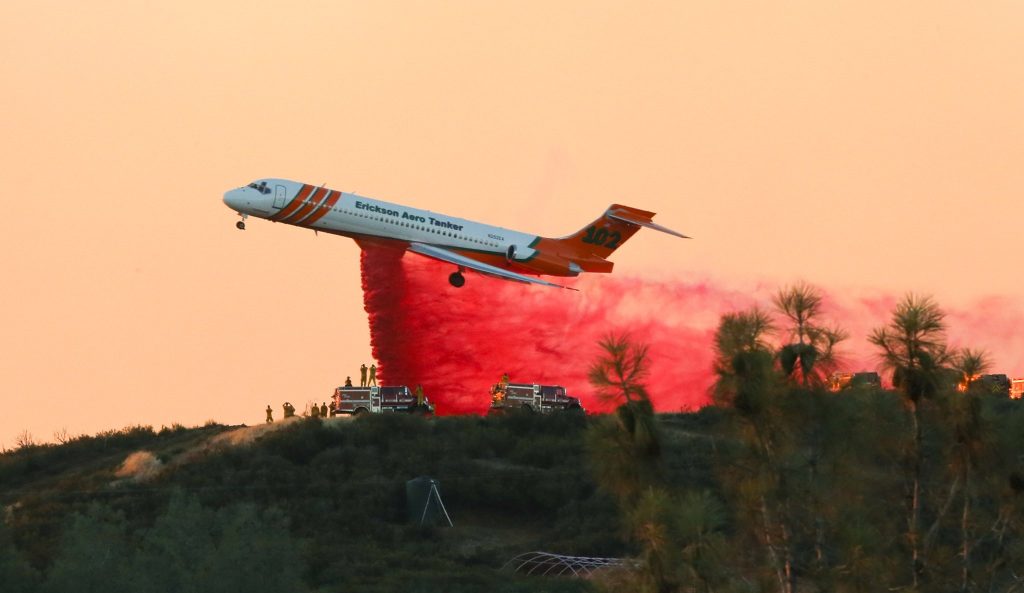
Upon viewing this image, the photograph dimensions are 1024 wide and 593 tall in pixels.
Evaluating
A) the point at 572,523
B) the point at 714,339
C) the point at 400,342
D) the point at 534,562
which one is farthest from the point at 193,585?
the point at 400,342

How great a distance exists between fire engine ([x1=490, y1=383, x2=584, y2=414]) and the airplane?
224 inches

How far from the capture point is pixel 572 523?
88000mm

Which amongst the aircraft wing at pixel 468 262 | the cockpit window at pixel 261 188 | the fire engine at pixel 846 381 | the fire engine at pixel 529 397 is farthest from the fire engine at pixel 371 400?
the fire engine at pixel 846 381

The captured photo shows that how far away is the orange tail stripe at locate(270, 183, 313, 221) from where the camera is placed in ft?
291

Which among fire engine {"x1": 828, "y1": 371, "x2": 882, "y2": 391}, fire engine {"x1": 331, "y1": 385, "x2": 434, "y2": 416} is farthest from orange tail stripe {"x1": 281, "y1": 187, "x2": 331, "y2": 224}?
fire engine {"x1": 828, "y1": 371, "x2": 882, "y2": 391}

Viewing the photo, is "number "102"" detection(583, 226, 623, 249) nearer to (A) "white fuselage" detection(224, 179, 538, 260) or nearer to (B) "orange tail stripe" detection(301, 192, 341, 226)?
(A) "white fuselage" detection(224, 179, 538, 260)

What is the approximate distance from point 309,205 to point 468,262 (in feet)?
33.1

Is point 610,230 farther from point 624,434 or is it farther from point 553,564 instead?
point 624,434

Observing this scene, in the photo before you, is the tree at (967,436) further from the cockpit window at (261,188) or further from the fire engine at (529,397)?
the fire engine at (529,397)

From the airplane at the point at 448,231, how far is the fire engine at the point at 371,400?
6.67 meters

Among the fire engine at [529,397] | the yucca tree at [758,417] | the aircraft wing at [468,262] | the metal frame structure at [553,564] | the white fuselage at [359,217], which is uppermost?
the white fuselage at [359,217]

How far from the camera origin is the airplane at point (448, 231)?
8900 centimetres

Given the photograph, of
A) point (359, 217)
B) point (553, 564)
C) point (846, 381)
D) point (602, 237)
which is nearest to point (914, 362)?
point (846, 381)

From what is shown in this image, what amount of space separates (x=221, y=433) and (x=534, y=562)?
29.0 metres
